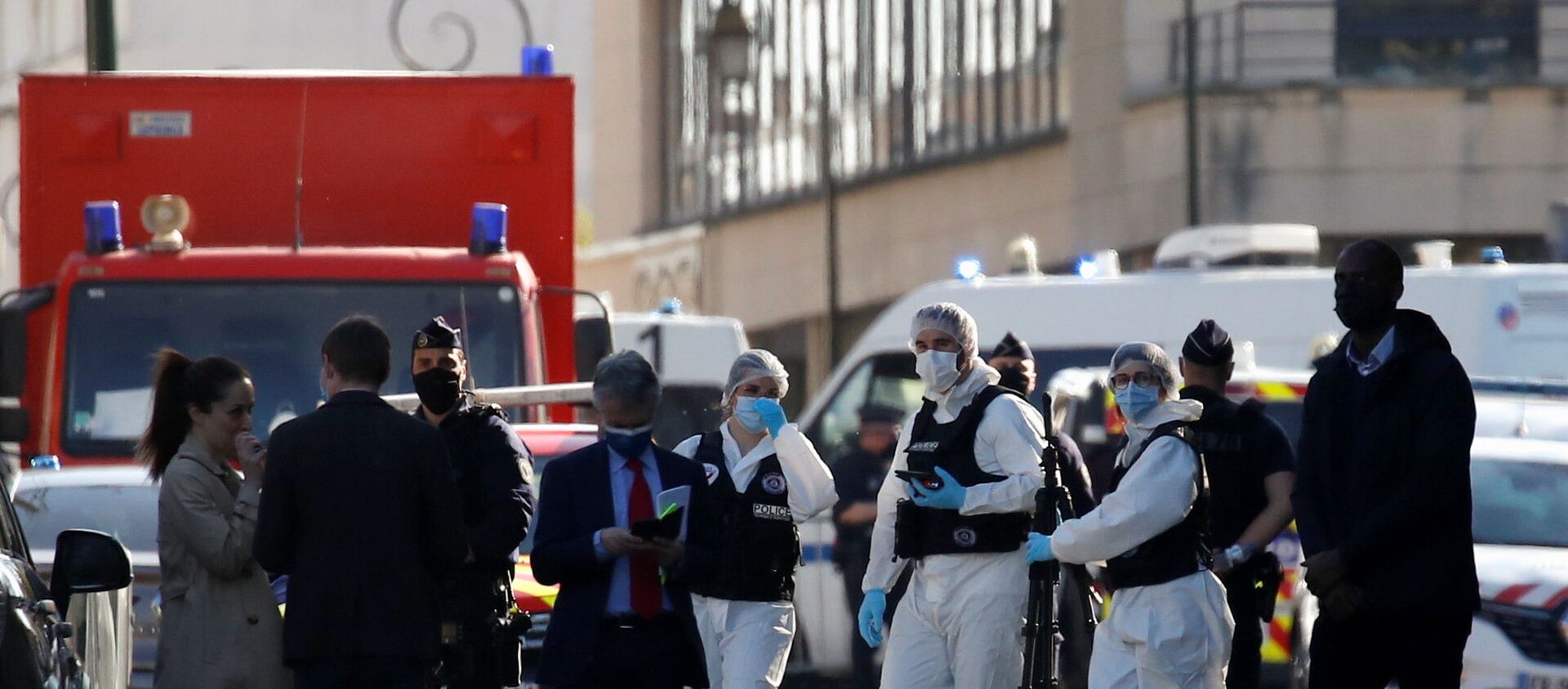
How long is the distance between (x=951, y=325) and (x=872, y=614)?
1.07 metres

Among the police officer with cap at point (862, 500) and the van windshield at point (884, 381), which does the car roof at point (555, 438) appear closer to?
the police officer with cap at point (862, 500)

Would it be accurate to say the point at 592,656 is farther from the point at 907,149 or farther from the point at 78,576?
the point at 907,149

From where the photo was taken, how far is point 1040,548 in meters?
8.95

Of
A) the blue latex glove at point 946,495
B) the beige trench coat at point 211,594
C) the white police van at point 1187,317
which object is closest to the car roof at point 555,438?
the blue latex glove at point 946,495

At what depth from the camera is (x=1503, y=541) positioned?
12195 millimetres

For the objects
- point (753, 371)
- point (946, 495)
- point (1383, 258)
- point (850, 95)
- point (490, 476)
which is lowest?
point (946, 495)

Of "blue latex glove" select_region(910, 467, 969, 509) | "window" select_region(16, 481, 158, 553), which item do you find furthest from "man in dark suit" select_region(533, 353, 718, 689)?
"window" select_region(16, 481, 158, 553)

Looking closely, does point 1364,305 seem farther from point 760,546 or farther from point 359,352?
point 359,352

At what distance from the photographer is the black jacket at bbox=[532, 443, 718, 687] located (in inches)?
316

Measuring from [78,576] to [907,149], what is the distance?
109 feet

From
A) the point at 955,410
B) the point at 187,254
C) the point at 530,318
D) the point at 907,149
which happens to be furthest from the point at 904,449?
the point at 907,149

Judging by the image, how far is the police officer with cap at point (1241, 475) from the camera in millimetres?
9570

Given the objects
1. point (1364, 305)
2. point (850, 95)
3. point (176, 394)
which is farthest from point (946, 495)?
point (850, 95)

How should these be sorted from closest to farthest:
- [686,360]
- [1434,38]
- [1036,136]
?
[686,360] < [1434,38] < [1036,136]
